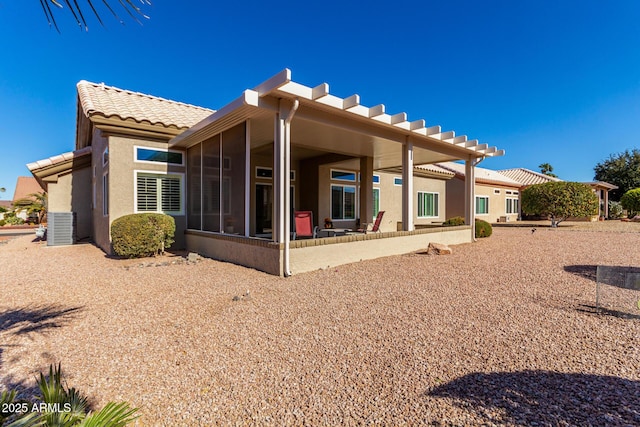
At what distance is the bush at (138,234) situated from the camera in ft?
Answer: 26.9

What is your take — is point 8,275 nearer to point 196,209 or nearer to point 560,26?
point 196,209

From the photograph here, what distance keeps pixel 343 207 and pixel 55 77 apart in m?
14.9

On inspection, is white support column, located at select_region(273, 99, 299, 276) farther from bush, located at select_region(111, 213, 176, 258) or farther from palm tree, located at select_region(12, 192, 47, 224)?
palm tree, located at select_region(12, 192, 47, 224)

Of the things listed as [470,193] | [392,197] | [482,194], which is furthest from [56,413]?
[482,194]

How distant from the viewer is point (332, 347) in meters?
3.31

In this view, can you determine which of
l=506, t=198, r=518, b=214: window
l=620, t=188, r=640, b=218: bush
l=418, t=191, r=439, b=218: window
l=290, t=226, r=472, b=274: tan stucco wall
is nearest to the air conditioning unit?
l=290, t=226, r=472, b=274: tan stucco wall

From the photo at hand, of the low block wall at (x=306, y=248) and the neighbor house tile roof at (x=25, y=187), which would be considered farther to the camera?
the neighbor house tile roof at (x=25, y=187)

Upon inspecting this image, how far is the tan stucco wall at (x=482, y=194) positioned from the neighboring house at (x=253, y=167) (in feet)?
32.7

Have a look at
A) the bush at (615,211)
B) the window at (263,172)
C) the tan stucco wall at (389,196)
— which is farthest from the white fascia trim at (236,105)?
the bush at (615,211)

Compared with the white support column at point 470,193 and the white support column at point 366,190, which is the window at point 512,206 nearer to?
the white support column at point 470,193

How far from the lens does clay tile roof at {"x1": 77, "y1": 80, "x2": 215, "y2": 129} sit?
28.8 feet

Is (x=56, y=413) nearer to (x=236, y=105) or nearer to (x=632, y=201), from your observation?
(x=236, y=105)

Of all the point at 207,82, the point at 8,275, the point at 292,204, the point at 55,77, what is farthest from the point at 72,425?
the point at 207,82

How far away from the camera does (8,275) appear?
6.76m
